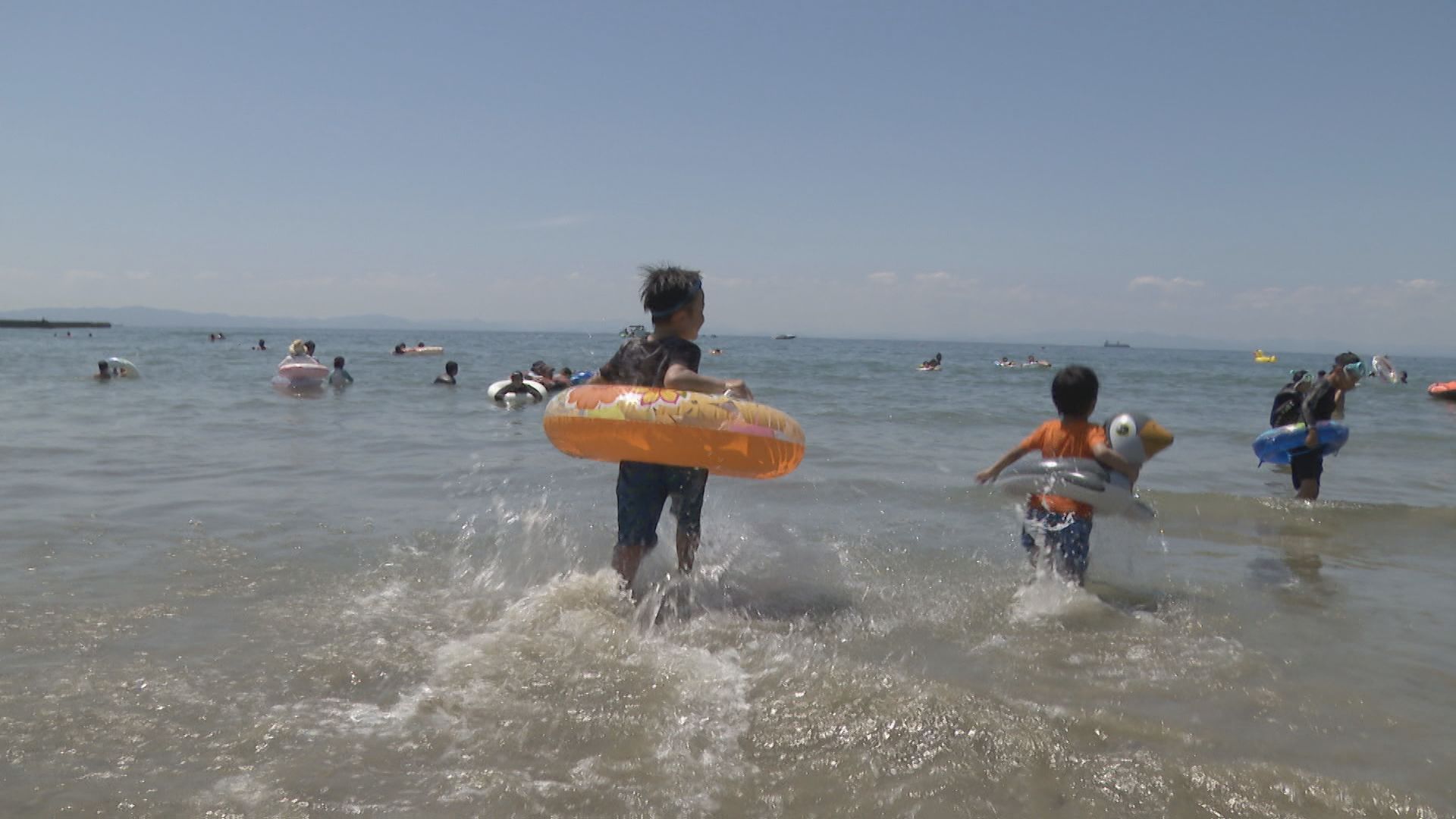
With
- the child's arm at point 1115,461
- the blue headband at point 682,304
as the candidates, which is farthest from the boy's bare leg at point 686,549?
the child's arm at point 1115,461

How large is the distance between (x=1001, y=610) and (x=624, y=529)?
172cm

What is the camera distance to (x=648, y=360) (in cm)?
410

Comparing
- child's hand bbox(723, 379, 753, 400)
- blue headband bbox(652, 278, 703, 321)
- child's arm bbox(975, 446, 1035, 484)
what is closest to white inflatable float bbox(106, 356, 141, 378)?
blue headband bbox(652, 278, 703, 321)

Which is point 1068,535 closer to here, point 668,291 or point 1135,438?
point 1135,438

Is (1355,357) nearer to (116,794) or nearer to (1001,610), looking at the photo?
(1001,610)

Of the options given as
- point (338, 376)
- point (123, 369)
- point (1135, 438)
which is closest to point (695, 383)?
point (1135, 438)

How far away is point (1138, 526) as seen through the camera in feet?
19.2

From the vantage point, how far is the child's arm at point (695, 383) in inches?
154

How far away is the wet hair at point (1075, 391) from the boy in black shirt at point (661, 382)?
1.52 metres

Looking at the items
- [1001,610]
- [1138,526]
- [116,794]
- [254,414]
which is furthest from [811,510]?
[254,414]

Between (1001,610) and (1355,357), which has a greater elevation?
(1355,357)

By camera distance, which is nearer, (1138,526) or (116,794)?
(116,794)

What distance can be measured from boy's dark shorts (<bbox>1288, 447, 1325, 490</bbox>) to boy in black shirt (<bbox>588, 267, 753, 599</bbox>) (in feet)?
18.3

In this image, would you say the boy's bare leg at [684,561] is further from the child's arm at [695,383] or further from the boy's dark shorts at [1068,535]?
the boy's dark shorts at [1068,535]
